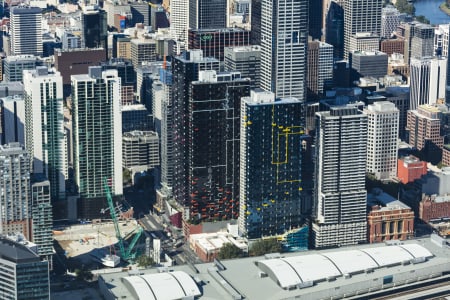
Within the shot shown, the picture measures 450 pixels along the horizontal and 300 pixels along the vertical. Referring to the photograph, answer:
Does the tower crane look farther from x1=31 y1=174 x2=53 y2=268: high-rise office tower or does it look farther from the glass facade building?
x1=31 y1=174 x2=53 y2=268: high-rise office tower

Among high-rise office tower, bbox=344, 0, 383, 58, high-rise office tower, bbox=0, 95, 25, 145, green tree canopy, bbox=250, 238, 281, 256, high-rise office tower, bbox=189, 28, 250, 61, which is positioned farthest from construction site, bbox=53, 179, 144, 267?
high-rise office tower, bbox=344, 0, 383, 58

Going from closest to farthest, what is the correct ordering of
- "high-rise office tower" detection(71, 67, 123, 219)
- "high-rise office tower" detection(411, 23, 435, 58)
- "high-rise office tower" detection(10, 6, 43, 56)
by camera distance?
"high-rise office tower" detection(71, 67, 123, 219)
"high-rise office tower" detection(411, 23, 435, 58)
"high-rise office tower" detection(10, 6, 43, 56)

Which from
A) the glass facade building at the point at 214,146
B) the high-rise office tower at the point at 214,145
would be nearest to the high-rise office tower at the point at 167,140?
the high-rise office tower at the point at 214,145

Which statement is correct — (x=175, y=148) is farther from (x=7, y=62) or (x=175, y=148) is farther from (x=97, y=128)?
(x=7, y=62)

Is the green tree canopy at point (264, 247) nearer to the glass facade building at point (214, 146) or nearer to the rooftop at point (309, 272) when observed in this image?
the glass facade building at point (214, 146)

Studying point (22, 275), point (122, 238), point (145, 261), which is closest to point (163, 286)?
point (22, 275)
